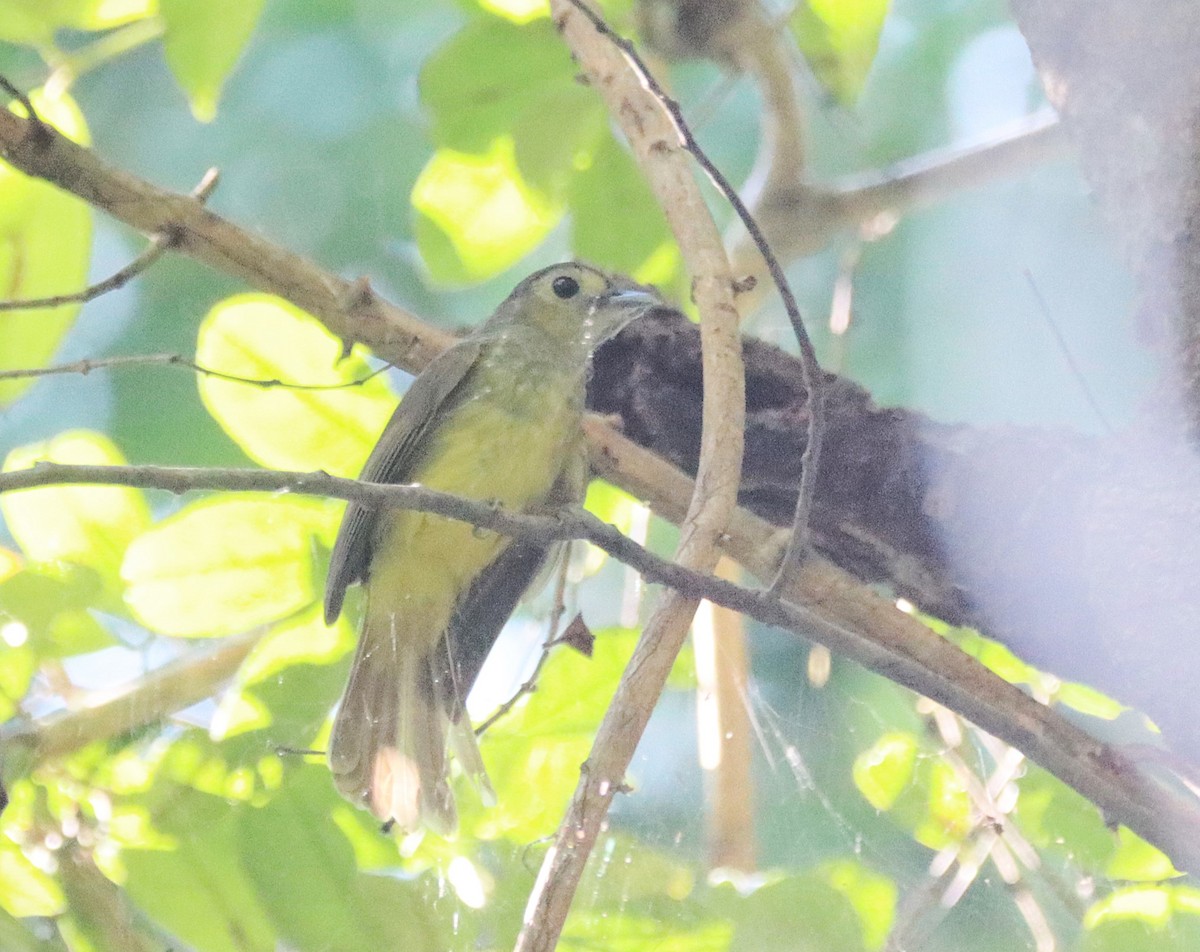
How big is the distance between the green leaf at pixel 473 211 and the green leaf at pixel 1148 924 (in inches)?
36.6

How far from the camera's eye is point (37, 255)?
1.25 meters

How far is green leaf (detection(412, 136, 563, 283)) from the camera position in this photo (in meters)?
1.44

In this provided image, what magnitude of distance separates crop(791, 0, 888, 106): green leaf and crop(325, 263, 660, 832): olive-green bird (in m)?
0.37

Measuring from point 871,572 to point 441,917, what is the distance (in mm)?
508

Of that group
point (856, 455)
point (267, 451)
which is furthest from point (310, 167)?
point (856, 455)

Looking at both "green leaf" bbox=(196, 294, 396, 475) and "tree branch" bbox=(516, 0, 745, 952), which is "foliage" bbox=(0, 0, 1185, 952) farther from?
"tree branch" bbox=(516, 0, 745, 952)

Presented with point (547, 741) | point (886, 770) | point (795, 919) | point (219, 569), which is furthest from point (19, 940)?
point (886, 770)

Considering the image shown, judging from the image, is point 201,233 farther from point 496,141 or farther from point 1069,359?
point 1069,359

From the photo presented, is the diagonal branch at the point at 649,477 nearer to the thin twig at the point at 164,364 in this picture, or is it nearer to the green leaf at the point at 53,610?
the thin twig at the point at 164,364

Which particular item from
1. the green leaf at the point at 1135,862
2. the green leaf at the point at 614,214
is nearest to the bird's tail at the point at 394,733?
the green leaf at the point at 614,214

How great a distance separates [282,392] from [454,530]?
0.73 feet

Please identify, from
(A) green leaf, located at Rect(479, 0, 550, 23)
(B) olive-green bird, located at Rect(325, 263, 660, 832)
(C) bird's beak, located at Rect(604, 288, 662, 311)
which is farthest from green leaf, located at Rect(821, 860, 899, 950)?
(A) green leaf, located at Rect(479, 0, 550, 23)

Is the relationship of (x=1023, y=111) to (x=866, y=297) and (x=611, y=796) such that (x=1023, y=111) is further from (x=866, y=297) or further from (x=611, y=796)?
(x=611, y=796)

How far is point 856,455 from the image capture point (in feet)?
3.97
